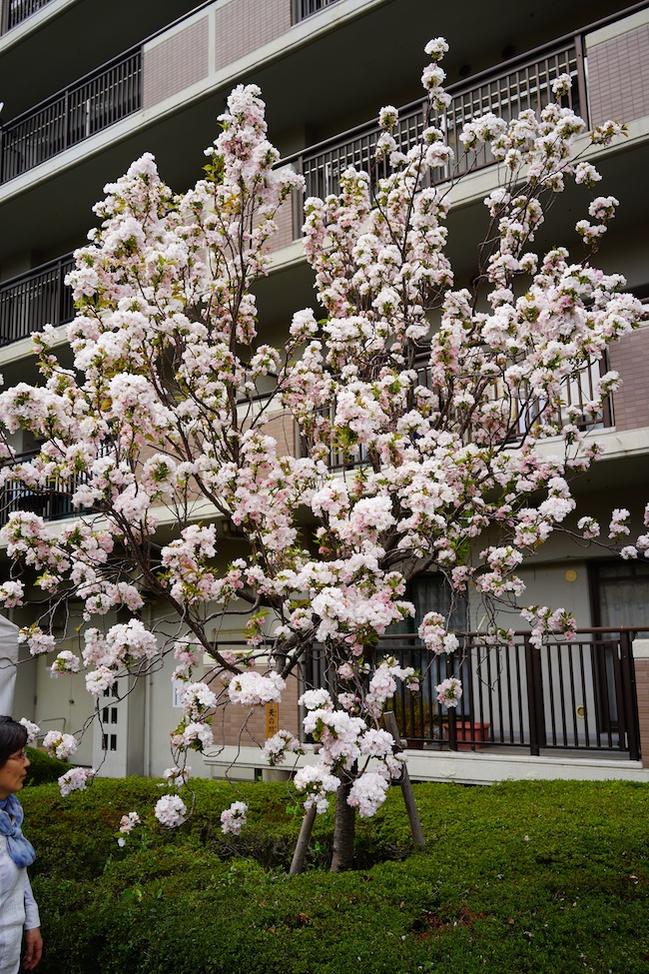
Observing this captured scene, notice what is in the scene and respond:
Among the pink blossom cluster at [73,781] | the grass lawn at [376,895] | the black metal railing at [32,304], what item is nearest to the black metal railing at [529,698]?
the grass lawn at [376,895]

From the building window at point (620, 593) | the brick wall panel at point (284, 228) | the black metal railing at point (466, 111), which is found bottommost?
the building window at point (620, 593)

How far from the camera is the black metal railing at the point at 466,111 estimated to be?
9164 millimetres

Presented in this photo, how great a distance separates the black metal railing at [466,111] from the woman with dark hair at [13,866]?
22.4 ft

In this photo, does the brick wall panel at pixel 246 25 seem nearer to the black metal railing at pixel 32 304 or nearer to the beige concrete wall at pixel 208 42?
the beige concrete wall at pixel 208 42

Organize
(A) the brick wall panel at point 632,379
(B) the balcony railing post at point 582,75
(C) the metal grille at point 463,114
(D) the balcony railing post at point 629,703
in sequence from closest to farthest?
(D) the balcony railing post at point 629,703 → (A) the brick wall panel at point 632,379 → (B) the balcony railing post at point 582,75 → (C) the metal grille at point 463,114

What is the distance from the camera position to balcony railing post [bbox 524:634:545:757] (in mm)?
8234

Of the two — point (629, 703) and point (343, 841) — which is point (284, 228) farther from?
point (343, 841)

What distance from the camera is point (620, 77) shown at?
8.52m

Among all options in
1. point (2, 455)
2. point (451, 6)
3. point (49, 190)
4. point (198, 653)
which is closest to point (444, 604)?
point (198, 653)

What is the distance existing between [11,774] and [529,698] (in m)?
6.01

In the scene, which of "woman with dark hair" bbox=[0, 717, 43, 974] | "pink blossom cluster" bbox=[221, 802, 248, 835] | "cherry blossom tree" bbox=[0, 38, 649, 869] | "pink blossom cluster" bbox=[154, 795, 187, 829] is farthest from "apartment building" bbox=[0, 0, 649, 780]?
"woman with dark hair" bbox=[0, 717, 43, 974]

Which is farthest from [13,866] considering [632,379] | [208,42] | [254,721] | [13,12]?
[13,12]

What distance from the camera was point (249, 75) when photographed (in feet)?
38.5

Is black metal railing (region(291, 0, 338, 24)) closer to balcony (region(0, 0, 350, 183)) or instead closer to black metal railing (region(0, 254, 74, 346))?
balcony (region(0, 0, 350, 183))
